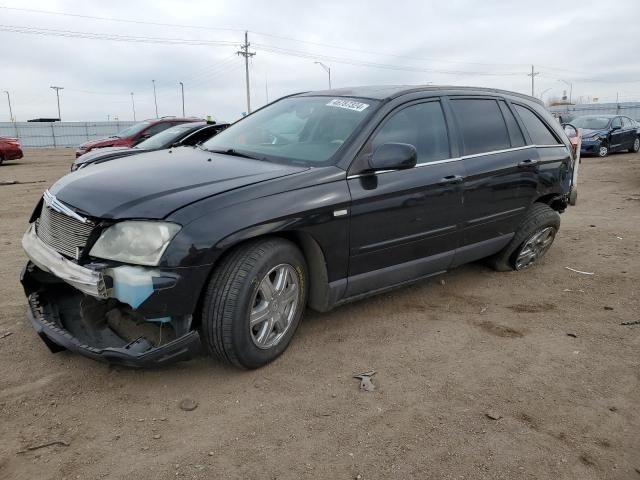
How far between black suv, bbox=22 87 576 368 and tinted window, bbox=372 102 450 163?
0.01 m

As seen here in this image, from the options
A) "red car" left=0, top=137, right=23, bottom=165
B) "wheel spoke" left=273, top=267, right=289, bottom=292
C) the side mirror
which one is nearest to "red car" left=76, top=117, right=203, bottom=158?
"red car" left=0, top=137, right=23, bottom=165

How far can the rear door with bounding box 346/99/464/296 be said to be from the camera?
135 inches

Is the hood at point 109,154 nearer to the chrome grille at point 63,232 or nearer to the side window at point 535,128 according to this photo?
the chrome grille at point 63,232

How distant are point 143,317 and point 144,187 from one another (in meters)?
0.73

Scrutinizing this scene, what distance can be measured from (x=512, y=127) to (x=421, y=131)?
129 cm

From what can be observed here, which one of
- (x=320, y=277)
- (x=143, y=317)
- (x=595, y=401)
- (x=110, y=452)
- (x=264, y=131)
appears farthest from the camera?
(x=264, y=131)

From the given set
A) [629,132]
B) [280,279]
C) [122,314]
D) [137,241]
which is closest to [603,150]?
[629,132]

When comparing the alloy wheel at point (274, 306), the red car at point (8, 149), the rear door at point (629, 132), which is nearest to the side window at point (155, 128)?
the red car at point (8, 149)

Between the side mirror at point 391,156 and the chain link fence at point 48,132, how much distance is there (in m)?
38.5

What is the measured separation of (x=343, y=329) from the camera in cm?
373

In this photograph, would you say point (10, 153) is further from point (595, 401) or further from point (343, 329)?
point (595, 401)

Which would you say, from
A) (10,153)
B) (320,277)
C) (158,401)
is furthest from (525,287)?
(10,153)

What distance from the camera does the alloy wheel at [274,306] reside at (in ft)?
9.94

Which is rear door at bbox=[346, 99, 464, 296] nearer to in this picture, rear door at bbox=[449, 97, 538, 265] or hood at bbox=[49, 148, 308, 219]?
rear door at bbox=[449, 97, 538, 265]
